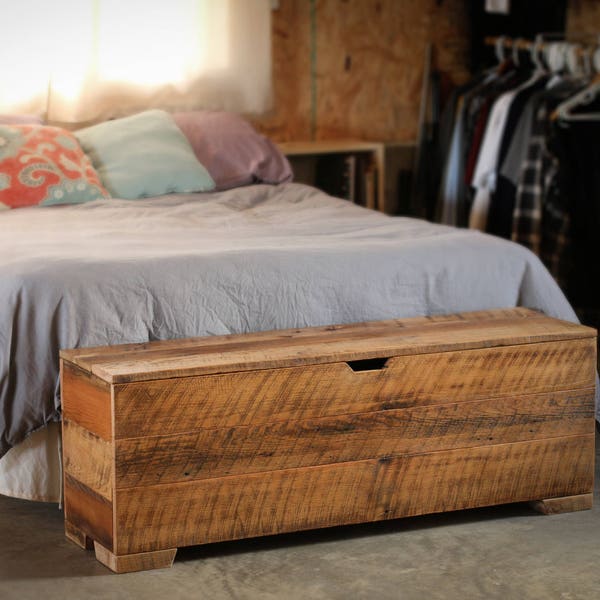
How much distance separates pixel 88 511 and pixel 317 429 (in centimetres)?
50

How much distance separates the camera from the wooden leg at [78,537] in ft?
7.91

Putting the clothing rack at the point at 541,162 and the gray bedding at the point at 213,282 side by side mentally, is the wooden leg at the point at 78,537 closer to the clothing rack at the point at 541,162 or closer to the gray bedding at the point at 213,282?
the gray bedding at the point at 213,282

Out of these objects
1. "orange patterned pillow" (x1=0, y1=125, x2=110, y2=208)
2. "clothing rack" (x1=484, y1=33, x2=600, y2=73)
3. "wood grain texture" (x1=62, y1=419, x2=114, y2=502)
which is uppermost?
"clothing rack" (x1=484, y1=33, x2=600, y2=73)

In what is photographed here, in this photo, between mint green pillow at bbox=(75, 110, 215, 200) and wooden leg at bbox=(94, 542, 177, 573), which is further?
mint green pillow at bbox=(75, 110, 215, 200)

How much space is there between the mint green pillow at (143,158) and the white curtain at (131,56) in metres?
0.52

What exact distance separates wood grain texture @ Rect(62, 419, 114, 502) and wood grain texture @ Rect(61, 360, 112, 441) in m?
0.02

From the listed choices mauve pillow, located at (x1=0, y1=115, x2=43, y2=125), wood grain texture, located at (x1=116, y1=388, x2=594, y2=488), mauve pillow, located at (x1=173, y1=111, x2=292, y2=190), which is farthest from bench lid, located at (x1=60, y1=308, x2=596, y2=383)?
mauve pillow, located at (x1=0, y1=115, x2=43, y2=125)

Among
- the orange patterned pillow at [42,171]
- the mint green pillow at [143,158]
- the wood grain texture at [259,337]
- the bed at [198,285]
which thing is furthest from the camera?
the mint green pillow at [143,158]

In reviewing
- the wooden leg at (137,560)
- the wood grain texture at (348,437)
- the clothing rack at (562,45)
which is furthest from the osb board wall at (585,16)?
the wooden leg at (137,560)

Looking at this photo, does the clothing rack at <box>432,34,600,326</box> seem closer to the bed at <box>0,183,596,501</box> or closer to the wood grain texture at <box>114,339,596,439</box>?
the bed at <box>0,183,596,501</box>

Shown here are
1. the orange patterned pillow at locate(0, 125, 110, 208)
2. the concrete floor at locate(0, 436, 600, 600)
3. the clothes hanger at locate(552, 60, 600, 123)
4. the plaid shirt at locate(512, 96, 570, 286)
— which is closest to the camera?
the concrete floor at locate(0, 436, 600, 600)

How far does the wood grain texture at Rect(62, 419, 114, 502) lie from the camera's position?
2.25m

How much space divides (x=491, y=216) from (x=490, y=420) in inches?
87.8

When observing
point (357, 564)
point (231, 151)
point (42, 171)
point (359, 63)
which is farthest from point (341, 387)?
point (359, 63)
